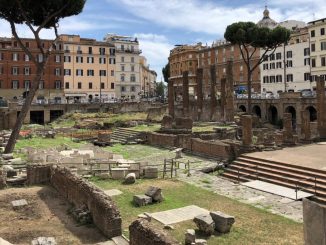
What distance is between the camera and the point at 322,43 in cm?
5834

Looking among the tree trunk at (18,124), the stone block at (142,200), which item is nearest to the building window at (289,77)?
the tree trunk at (18,124)

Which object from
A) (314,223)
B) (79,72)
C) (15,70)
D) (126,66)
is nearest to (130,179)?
(314,223)

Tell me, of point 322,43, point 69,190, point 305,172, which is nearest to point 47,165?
point 69,190

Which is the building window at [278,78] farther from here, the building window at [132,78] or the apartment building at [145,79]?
the apartment building at [145,79]

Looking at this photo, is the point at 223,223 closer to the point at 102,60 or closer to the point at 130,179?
the point at 130,179

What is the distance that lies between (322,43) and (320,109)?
31615 mm

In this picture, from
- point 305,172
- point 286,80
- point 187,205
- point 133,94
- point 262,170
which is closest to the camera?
point 187,205

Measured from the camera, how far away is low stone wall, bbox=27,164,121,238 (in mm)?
11648

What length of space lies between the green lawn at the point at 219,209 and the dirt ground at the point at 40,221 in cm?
149

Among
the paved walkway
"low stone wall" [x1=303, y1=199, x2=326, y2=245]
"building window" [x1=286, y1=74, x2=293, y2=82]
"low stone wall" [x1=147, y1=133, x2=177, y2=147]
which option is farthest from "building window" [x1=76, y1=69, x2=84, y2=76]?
"low stone wall" [x1=303, y1=199, x2=326, y2=245]

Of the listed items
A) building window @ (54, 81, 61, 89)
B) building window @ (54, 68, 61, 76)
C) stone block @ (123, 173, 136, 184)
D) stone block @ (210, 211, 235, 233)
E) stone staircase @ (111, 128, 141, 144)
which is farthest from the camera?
building window @ (54, 81, 61, 89)

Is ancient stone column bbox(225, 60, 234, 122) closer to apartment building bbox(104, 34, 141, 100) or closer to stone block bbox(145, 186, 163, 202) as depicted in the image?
stone block bbox(145, 186, 163, 202)

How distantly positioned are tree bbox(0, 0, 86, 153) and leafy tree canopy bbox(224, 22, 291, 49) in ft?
83.7

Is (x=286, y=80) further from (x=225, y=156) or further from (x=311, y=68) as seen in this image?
(x=225, y=156)
